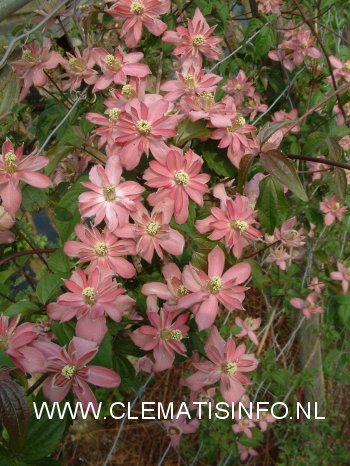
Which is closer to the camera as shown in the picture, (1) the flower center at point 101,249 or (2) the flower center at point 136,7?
(1) the flower center at point 101,249

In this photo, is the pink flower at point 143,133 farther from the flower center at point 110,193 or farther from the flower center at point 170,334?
the flower center at point 170,334

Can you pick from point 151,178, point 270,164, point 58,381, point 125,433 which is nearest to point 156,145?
point 151,178

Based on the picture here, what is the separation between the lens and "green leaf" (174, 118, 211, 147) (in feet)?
2.38

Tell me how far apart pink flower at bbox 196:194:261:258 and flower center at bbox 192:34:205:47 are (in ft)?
1.09

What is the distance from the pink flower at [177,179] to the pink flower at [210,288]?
0.07m

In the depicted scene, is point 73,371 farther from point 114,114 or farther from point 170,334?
point 114,114

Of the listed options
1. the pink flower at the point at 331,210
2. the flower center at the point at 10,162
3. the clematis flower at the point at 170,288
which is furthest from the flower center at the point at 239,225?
the pink flower at the point at 331,210

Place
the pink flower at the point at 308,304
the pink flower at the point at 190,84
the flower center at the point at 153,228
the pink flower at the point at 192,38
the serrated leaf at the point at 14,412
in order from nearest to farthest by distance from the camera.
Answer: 1. the serrated leaf at the point at 14,412
2. the flower center at the point at 153,228
3. the pink flower at the point at 190,84
4. the pink flower at the point at 192,38
5. the pink flower at the point at 308,304

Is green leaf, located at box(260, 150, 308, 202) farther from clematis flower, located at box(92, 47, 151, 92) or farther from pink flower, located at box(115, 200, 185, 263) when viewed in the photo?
clematis flower, located at box(92, 47, 151, 92)

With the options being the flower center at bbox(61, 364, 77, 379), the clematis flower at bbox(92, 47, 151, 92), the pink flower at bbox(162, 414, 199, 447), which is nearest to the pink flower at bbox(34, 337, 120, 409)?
the flower center at bbox(61, 364, 77, 379)

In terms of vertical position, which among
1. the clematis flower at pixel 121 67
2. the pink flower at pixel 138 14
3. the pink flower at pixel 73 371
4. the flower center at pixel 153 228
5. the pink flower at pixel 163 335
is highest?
the pink flower at pixel 138 14

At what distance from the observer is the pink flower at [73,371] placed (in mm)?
623

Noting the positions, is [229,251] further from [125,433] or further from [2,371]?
[125,433]

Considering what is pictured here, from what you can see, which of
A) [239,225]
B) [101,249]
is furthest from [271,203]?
[101,249]
